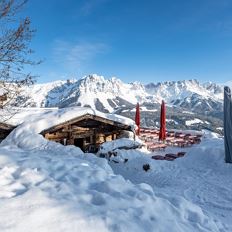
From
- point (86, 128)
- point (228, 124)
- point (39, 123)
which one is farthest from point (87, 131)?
point (228, 124)

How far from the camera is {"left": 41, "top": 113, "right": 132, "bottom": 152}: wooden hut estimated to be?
17.7 meters

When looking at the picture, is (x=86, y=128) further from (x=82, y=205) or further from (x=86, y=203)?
(x=82, y=205)

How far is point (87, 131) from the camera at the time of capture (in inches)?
747

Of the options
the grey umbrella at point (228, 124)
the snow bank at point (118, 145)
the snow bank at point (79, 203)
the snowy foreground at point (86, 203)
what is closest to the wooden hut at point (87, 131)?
the snow bank at point (118, 145)

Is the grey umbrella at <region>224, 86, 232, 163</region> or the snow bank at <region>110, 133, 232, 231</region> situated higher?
the grey umbrella at <region>224, 86, 232, 163</region>

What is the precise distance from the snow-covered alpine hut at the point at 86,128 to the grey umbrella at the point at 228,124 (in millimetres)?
7173

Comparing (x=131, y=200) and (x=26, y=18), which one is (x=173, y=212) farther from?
(x=26, y=18)

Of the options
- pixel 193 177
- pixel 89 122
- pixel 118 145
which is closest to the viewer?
pixel 193 177

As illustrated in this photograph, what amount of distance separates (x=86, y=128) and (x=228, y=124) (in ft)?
28.3

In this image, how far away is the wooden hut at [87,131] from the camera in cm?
1772

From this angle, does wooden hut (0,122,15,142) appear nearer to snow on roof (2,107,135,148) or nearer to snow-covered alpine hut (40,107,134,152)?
snow on roof (2,107,135,148)

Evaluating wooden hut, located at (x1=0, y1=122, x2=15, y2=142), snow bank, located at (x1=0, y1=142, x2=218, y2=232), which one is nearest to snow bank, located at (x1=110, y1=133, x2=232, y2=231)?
snow bank, located at (x1=0, y1=142, x2=218, y2=232)

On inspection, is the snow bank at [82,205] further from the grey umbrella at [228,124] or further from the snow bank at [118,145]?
the snow bank at [118,145]

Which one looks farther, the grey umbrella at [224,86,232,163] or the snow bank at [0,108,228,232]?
the grey umbrella at [224,86,232,163]
